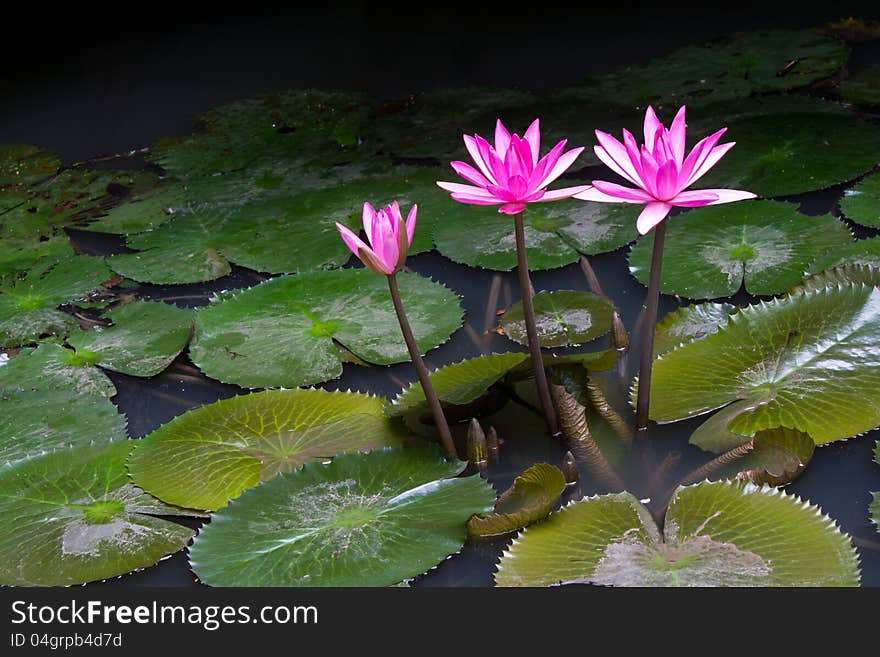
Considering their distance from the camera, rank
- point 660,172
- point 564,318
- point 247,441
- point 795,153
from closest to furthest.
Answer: point 660,172 < point 247,441 < point 564,318 < point 795,153

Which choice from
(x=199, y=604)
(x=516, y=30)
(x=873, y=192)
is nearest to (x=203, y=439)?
(x=199, y=604)

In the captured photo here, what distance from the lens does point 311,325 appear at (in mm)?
1870

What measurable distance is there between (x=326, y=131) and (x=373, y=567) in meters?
1.98

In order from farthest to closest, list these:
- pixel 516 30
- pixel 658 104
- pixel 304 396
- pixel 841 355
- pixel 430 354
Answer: pixel 516 30, pixel 658 104, pixel 430 354, pixel 304 396, pixel 841 355

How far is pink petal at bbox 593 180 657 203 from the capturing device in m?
1.26

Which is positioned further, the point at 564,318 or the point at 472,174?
the point at 564,318

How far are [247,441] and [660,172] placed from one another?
0.74m

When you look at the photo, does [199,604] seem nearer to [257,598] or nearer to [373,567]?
[257,598]

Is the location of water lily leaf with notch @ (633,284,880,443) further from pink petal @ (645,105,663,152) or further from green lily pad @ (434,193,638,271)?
green lily pad @ (434,193,638,271)

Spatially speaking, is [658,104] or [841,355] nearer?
[841,355]

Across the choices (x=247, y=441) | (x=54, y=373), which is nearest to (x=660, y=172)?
(x=247, y=441)

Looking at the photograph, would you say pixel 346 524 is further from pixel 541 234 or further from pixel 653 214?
pixel 541 234

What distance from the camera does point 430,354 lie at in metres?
1.81

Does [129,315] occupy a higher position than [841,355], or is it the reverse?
[841,355]
